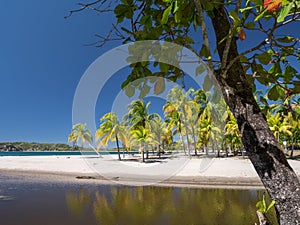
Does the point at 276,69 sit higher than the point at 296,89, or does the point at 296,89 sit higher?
the point at 276,69

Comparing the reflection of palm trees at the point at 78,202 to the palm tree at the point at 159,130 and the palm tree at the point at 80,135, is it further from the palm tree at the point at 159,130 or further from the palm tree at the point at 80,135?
the palm tree at the point at 80,135

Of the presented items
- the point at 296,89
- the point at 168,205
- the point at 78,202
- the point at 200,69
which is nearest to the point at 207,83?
the point at 200,69

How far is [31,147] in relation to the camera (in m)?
151

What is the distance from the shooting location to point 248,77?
135 cm

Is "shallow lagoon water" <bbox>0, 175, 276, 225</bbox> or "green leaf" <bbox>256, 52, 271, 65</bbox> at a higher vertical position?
"green leaf" <bbox>256, 52, 271, 65</bbox>

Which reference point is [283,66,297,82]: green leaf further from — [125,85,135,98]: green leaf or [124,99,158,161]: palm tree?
[124,99,158,161]: palm tree

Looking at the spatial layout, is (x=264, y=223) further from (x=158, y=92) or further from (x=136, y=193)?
(x=136, y=193)

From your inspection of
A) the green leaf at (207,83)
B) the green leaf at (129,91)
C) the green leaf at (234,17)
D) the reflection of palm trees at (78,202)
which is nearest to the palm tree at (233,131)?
the reflection of palm trees at (78,202)

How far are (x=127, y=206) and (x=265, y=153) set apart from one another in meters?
8.36

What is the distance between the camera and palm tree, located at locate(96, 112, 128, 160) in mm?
29619

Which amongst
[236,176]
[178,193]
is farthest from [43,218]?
[236,176]

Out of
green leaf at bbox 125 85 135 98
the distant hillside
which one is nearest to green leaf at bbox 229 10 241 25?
green leaf at bbox 125 85 135 98

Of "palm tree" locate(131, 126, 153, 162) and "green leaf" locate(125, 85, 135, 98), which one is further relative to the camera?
"palm tree" locate(131, 126, 153, 162)

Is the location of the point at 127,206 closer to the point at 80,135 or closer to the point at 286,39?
the point at 286,39
